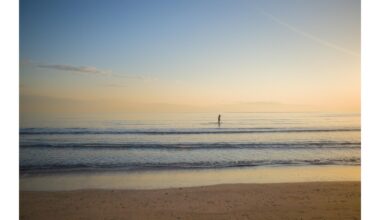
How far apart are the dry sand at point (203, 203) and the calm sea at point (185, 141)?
0.92 m

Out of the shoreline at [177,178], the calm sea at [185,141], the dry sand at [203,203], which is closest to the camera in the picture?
the dry sand at [203,203]

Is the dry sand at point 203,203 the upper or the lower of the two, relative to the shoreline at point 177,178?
lower

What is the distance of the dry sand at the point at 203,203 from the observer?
3.10 m

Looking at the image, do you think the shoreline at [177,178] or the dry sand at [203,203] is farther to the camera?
→ the shoreline at [177,178]

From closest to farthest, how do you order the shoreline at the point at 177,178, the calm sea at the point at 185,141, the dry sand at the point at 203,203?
the dry sand at the point at 203,203 → the shoreline at the point at 177,178 → the calm sea at the point at 185,141

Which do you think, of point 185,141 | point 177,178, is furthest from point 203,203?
point 185,141

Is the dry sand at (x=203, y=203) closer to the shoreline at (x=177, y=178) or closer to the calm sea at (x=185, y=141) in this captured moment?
the shoreline at (x=177, y=178)

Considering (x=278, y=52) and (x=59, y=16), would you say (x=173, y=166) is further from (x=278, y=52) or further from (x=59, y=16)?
(x=59, y=16)

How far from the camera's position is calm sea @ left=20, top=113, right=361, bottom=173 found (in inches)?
187

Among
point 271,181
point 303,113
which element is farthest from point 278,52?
point 271,181

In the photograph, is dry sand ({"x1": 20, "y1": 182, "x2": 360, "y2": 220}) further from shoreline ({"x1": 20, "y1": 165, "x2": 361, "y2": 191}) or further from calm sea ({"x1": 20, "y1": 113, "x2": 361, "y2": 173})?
calm sea ({"x1": 20, "y1": 113, "x2": 361, "y2": 173})

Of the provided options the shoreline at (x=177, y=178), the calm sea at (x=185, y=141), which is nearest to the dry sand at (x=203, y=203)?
the shoreline at (x=177, y=178)

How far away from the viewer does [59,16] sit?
4355 mm
